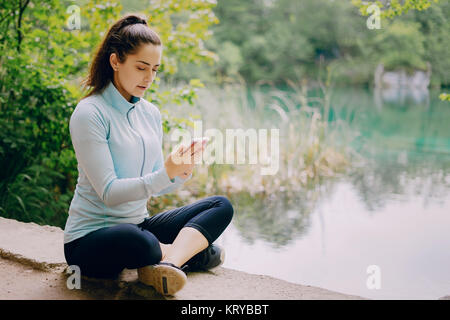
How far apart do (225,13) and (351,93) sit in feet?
22.4

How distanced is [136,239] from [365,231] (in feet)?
7.51

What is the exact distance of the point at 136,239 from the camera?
149cm

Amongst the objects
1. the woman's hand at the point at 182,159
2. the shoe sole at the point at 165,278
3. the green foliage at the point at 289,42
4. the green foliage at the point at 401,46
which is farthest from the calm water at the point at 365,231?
the green foliage at the point at 289,42

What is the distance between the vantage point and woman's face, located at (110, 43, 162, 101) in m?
1.55

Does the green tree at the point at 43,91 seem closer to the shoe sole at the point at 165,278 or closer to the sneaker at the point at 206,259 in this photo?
the sneaker at the point at 206,259

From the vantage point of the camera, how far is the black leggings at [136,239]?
150 centimetres

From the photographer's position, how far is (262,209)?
3.76 metres

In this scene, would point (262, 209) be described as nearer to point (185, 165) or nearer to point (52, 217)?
point (52, 217)

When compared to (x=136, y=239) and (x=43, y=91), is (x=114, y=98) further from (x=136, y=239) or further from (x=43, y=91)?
(x=43, y=91)

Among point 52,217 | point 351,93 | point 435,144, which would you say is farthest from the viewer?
point 351,93

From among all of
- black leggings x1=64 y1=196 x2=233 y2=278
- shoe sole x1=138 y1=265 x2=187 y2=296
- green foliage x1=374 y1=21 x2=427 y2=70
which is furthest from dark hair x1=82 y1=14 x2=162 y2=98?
green foliage x1=374 y1=21 x2=427 y2=70

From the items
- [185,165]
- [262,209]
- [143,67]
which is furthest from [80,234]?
[262,209]

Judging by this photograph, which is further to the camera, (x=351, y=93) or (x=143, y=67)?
(x=351, y=93)
